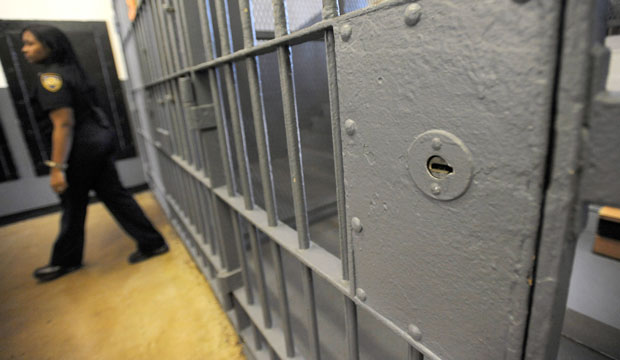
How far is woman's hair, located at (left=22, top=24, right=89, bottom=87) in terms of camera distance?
1863mm

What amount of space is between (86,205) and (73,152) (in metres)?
0.44

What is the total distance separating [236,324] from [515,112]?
159 centimetres

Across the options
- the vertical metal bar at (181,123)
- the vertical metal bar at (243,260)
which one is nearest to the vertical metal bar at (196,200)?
the vertical metal bar at (181,123)

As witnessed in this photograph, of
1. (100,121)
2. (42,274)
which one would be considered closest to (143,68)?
(100,121)

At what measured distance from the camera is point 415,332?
53 centimetres

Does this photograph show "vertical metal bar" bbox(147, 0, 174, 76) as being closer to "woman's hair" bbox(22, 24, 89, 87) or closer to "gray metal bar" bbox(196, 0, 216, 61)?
"woman's hair" bbox(22, 24, 89, 87)

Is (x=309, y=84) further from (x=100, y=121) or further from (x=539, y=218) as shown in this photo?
(x=539, y=218)

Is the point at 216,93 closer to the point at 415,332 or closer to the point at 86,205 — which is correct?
the point at 415,332

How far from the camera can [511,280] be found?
0.37 meters

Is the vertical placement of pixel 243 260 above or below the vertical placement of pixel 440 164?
below

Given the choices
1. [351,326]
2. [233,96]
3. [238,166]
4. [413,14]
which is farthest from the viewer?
[238,166]

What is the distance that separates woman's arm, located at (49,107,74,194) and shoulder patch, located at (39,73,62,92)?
0.12 metres

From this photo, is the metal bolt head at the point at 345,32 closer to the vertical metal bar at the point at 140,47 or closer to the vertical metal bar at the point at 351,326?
Result: the vertical metal bar at the point at 351,326

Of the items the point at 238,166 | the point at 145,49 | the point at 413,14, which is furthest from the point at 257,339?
the point at 145,49
